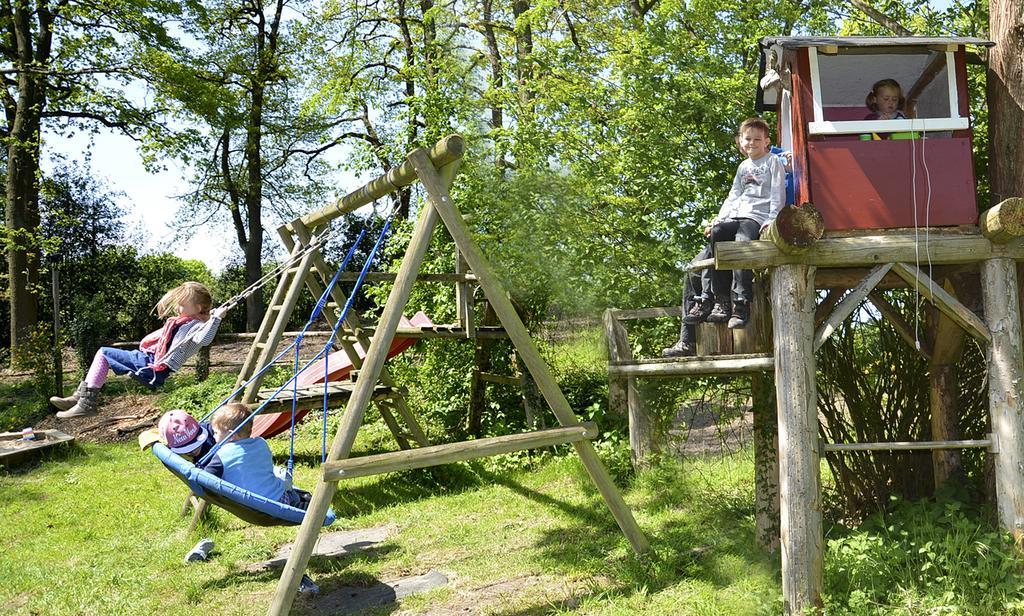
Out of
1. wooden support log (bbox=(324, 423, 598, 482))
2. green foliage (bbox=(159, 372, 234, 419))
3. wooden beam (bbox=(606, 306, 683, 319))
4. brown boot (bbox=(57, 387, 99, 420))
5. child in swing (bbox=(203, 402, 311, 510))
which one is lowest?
green foliage (bbox=(159, 372, 234, 419))

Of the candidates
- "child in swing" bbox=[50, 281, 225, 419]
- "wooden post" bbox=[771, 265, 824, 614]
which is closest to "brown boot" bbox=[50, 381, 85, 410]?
"child in swing" bbox=[50, 281, 225, 419]

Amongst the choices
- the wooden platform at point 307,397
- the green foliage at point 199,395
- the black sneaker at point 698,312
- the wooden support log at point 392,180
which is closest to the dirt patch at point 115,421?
the green foliage at point 199,395

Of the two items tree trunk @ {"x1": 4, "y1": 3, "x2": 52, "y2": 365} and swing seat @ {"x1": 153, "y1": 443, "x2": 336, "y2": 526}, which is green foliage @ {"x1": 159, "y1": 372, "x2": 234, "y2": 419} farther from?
swing seat @ {"x1": 153, "y1": 443, "x2": 336, "y2": 526}

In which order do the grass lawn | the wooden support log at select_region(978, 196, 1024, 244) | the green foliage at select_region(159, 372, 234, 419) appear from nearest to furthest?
the wooden support log at select_region(978, 196, 1024, 244) → the grass lawn → the green foliage at select_region(159, 372, 234, 419)

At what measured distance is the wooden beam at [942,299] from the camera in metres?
4.02

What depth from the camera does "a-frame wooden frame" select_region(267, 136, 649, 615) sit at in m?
4.04

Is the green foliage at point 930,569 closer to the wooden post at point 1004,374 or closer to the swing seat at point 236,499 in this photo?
the wooden post at point 1004,374

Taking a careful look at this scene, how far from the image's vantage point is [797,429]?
3990mm

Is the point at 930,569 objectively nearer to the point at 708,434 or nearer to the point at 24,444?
the point at 708,434

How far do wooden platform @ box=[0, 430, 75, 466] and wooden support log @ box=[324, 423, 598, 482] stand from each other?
6.90m

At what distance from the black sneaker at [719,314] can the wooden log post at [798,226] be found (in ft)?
2.22

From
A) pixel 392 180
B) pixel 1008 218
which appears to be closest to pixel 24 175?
pixel 392 180

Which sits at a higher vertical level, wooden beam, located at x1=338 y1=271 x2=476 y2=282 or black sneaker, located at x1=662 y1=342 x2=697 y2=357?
wooden beam, located at x1=338 y1=271 x2=476 y2=282

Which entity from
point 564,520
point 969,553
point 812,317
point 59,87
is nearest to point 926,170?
point 812,317
